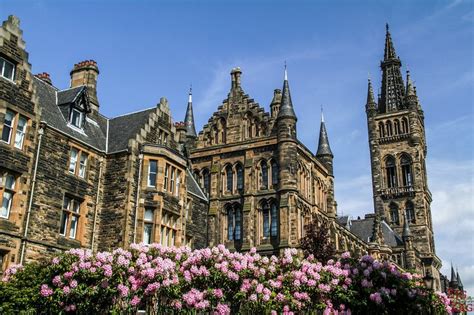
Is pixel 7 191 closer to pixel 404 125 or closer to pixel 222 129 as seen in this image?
pixel 222 129

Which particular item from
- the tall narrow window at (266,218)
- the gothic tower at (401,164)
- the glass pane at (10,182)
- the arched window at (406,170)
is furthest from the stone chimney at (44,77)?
the arched window at (406,170)

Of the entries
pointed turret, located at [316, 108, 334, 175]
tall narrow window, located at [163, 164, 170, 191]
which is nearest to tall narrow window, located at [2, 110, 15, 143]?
tall narrow window, located at [163, 164, 170, 191]

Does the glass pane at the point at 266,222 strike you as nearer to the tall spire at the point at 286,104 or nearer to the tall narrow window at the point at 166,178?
the tall spire at the point at 286,104

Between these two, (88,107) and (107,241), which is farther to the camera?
(88,107)

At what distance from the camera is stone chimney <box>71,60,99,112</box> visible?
33438mm

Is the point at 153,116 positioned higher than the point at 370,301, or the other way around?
the point at 153,116

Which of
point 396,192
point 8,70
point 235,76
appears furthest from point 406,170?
point 8,70

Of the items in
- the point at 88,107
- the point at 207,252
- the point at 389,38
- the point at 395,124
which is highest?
the point at 389,38

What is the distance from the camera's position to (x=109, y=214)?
29234 millimetres

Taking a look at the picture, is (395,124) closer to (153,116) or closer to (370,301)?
(153,116)

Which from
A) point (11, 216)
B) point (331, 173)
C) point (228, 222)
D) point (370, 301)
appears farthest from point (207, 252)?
point (331, 173)

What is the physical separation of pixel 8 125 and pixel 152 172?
8704 mm

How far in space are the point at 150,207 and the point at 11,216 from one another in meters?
7.91

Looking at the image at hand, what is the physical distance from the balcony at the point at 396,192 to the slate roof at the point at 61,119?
225 feet
